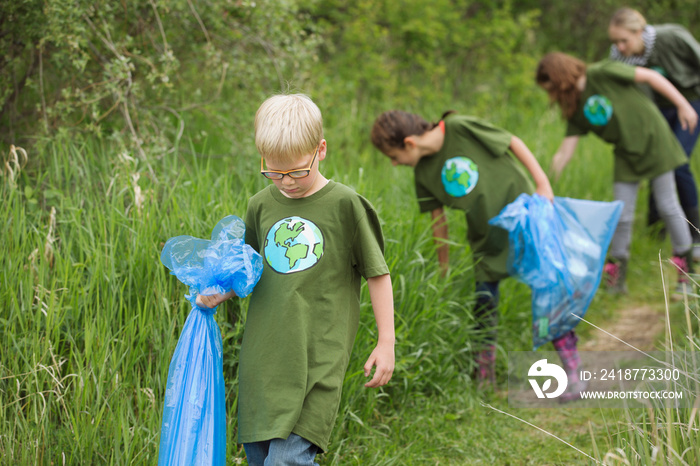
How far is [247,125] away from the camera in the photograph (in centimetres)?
459

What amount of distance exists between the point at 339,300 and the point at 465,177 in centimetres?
163

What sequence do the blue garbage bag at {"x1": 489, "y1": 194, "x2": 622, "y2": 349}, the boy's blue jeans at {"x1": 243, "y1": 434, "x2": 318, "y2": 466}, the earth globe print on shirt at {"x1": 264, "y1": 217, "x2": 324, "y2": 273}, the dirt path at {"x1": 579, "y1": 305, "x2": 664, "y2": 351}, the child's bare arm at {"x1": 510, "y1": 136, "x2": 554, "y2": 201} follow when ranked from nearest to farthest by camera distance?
the boy's blue jeans at {"x1": 243, "y1": 434, "x2": 318, "y2": 466}, the earth globe print on shirt at {"x1": 264, "y1": 217, "x2": 324, "y2": 273}, the blue garbage bag at {"x1": 489, "y1": 194, "x2": 622, "y2": 349}, the child's bare arm at {"x1": 510, "y1": 136, "x2": 554, "y2": 201}, the dirt path at {"x1": 579, "y1": 305, "x2": 664, "y2": 351}

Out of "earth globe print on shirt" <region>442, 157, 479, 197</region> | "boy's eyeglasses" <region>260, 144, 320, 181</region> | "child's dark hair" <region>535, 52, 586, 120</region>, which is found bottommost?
"earth globe print on shirt" <region>442, 157, 479, 197</region>

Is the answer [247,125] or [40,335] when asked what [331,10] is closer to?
[247,125]

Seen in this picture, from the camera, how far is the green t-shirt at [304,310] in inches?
81.5

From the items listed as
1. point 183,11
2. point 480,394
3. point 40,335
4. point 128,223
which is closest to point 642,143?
point 480,394

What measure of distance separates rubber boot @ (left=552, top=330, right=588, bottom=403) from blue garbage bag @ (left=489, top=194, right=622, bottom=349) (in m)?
0.10

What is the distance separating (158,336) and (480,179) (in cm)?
181

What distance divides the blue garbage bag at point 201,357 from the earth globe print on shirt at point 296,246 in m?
0.07

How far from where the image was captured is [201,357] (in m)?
2.14

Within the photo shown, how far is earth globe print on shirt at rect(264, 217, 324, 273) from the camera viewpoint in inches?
83.7

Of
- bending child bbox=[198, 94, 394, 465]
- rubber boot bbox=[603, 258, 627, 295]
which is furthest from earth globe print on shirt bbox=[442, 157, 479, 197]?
rubber boot bbox=[603, 258, 627, 295]

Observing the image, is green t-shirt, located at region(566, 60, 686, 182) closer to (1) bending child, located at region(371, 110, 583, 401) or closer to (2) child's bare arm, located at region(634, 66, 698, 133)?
(2) child's bare arm, located at region(634, 66, 698, 133)

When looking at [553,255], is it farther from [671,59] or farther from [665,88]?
[671,59]
